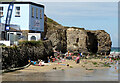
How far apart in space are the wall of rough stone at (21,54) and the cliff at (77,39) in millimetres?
27939

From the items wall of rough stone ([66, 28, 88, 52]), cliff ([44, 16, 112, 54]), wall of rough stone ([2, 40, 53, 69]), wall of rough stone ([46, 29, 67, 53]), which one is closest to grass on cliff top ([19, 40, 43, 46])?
wall of rough stone ([2, 40, 53, 69])

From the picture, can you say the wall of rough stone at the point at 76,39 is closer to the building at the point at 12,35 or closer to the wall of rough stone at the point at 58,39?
the wall of rough stone at the point at 58,39

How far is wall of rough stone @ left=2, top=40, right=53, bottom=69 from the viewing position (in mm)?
31297

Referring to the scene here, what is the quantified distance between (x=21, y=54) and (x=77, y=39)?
49.1 meters

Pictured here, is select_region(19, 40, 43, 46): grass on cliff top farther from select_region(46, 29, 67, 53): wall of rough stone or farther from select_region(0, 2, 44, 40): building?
select_region(46, 29, 67, 53): wall of rough stone

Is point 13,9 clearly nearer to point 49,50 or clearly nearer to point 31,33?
point 31,33

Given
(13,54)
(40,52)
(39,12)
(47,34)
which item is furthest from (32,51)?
(47,34)

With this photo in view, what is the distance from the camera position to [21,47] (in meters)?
36.3

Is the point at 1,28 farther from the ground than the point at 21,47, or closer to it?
farther from the ground

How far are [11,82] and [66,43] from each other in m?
59.0

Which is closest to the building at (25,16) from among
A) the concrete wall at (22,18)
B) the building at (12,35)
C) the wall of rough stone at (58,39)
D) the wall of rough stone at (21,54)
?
the concrete wall at (22,18)

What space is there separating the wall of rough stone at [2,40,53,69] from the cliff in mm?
27939

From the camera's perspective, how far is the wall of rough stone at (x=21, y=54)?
1232 inches

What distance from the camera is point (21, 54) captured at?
35594 mm
